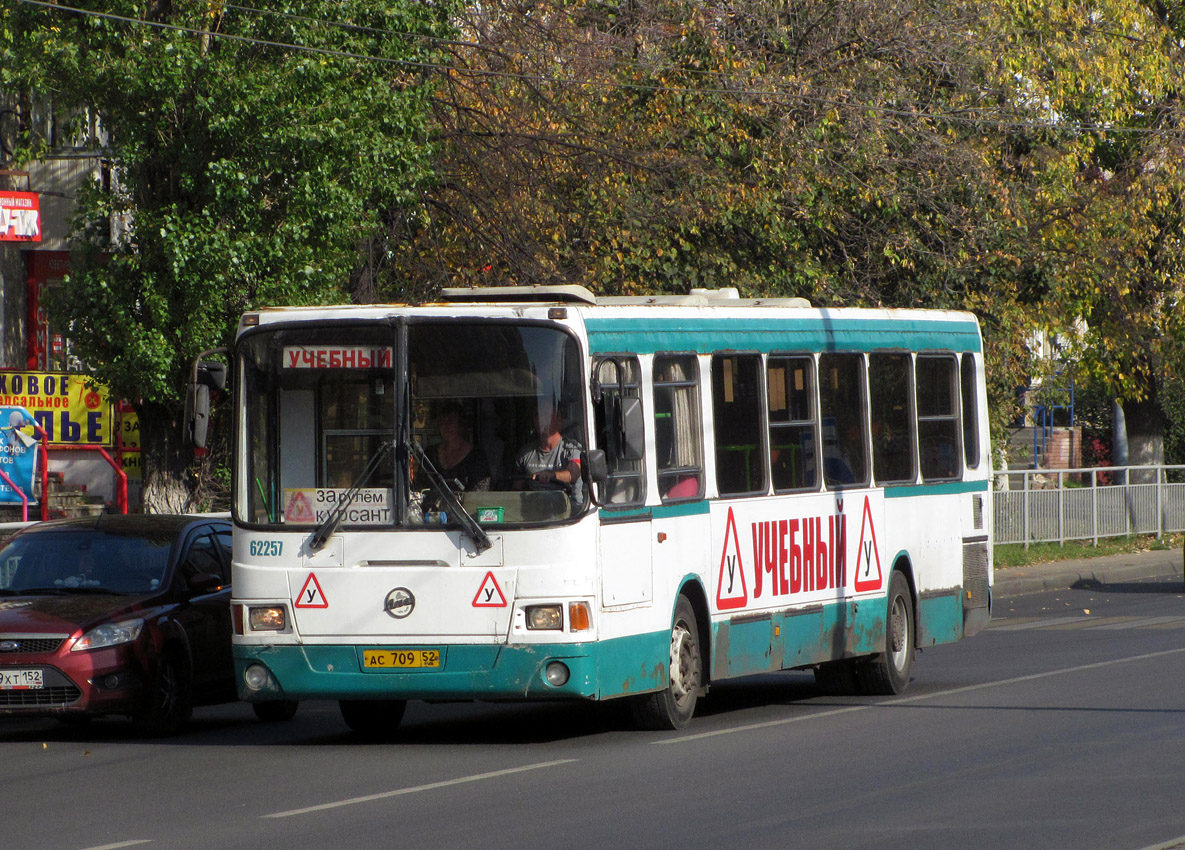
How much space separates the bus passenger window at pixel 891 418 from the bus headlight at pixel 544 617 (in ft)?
13.8

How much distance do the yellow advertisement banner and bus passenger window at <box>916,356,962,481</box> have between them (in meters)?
12.7

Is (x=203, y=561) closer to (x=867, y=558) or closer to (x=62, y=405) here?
(x=867, y=558)

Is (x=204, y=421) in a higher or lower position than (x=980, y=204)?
lower

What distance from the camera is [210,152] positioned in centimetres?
1766

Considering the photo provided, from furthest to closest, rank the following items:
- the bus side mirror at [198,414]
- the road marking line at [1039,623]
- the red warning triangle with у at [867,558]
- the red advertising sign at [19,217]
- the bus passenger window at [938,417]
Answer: the red advertising sign at [19,217] → the road marking line at [1039,623] → the bus passenger window at [938,417] → the red warning triangle with у at [867,558] → the bus side mirror at [198,414]

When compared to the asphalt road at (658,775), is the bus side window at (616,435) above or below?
above

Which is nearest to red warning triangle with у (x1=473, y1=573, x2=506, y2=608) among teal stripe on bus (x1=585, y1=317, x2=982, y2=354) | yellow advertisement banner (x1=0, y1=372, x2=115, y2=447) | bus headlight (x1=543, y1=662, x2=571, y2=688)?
bus headlight (x1=543, y1=662, x2=571, y2=688)

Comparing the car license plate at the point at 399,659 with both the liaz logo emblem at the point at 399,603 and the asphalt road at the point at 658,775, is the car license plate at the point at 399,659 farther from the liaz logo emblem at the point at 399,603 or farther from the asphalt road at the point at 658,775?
the asphalt road at the point at 658,775

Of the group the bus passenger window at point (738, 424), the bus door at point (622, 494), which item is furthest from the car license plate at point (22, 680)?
the bus passenger window at point (738, 424)

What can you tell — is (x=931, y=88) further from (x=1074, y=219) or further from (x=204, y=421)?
(x=204, y=421)

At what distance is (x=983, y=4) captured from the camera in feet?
92.0

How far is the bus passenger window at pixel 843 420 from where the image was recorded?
13.6m

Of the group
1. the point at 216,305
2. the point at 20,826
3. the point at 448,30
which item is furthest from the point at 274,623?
the point at 448,30

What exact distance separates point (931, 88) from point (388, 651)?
17323 mm
